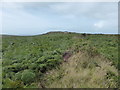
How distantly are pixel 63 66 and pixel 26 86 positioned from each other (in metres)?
2.43

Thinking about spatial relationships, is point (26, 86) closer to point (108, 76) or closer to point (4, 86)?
point (4, 86)

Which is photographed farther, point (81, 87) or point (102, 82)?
point (102, 82)

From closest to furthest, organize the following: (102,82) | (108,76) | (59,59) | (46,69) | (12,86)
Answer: (12,86)
(102,82)
(108,76)
(46,69)
(59,59)

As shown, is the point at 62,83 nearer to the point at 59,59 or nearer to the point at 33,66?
the point at 33,66

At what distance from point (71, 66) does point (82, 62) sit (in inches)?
29.6

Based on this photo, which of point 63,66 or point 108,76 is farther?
point 63,66

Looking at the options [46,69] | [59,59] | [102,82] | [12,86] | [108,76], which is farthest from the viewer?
[59,59]

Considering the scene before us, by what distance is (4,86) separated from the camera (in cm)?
569

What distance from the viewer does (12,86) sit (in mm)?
5590

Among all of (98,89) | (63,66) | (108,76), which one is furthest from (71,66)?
(98,89)

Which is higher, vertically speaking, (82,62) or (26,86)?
(82,62)

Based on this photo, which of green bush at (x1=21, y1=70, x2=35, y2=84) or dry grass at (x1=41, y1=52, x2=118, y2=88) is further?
green bush at (x1=21, y1=70, x2=35, y2=84)

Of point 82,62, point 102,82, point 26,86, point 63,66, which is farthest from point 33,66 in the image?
point 102,82

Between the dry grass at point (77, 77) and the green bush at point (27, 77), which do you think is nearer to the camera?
the dry grass at point (77, 77)
